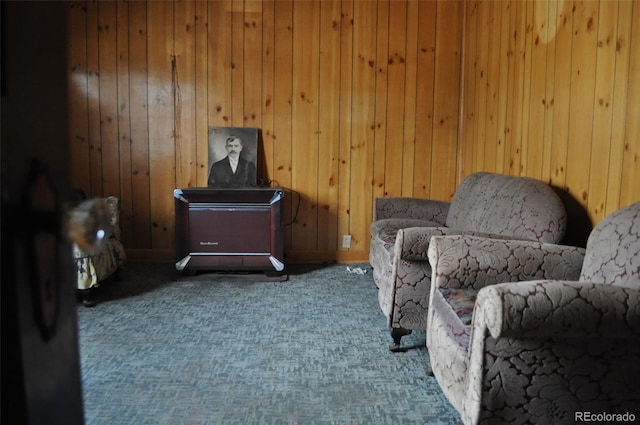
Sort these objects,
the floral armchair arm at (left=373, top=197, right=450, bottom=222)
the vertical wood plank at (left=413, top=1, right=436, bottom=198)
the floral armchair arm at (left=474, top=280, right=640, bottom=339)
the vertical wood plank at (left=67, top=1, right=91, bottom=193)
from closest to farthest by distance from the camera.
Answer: the floral armchair arm at (left=474, top=280, right=640, bottom=339) → the floral armchair arm at (left=373, top=197, right=450, bottom=222) → the vertical wood plank at (left=67, top=1, right=91, bottom=193) → the vertical wood plank at (left=413, top=1, right=436, bottom=198)

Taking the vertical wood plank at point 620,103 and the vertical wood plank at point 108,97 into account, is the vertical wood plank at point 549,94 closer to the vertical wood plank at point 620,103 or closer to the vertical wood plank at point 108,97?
the vertical wood plank at point 620,103

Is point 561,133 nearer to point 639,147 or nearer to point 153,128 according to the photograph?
point 639,147

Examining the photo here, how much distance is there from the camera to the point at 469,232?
2309 mm

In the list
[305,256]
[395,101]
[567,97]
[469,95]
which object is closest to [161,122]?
[305,256]

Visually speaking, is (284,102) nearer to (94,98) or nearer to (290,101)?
(290,101)

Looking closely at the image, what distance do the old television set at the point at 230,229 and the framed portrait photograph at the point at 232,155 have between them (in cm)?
41

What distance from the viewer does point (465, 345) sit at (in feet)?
5.11

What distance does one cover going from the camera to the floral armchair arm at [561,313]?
1297 mm

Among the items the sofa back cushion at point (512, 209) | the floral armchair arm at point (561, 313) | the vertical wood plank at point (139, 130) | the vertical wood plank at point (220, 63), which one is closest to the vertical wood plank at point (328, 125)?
the vertical wood plank at point (220, 63)

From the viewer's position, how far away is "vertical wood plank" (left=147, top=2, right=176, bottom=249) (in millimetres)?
4027

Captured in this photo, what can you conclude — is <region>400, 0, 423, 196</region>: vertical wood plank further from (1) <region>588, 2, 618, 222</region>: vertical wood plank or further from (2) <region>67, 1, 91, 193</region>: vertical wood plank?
(2) <region>67, 1, 91, 193</region>: vertical wood plank

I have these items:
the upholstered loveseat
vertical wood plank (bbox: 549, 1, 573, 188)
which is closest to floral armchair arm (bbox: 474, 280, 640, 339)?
the upholstered loveseat

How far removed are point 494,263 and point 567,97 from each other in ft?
3.68

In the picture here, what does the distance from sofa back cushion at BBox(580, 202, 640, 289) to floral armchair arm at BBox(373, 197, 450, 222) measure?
1.80 meters
